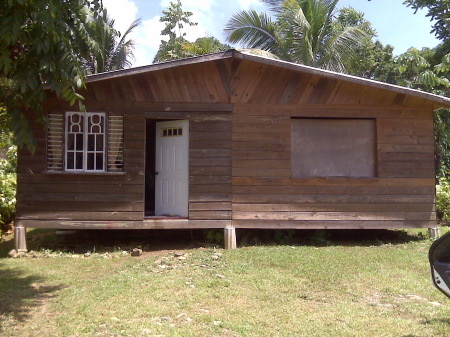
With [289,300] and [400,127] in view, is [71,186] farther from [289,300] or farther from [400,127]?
[400,127]

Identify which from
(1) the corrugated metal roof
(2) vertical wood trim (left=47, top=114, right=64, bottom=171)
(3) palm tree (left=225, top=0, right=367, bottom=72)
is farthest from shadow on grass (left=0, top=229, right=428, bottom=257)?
(3) palm tree (left=225, top=0, right=367, bottom=72)

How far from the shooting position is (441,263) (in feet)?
10.6

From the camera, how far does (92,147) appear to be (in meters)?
8.84

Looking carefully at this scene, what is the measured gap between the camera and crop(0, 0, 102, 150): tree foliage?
5156 mm

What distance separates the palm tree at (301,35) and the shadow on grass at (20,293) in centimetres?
1374

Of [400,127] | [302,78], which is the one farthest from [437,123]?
[302,78]

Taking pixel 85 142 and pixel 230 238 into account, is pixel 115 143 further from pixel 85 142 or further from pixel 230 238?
Result: pixel 230 238

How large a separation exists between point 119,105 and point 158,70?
107 cm

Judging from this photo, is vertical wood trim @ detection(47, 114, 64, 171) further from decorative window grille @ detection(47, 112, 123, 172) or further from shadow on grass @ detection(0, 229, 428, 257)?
shadow on grass @ detection(0, 229, 428, 257)

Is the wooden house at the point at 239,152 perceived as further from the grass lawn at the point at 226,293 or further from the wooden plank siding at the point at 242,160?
the grass lawn at the point at 226,293

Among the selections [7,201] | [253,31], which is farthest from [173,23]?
[7,201]

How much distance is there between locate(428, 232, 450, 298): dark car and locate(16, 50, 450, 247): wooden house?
5724 millimetres

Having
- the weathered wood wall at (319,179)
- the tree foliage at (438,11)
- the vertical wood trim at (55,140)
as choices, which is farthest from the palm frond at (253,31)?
the vertical wood trim at (55,140)

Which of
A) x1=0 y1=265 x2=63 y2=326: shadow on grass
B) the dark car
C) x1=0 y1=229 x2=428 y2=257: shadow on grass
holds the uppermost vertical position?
the dark car
